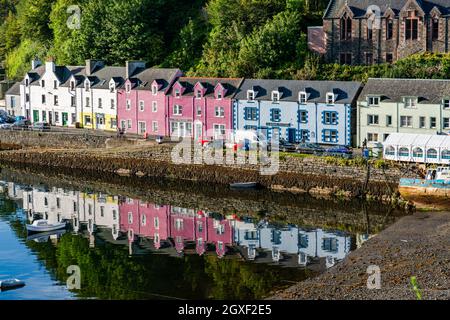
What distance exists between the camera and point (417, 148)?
48.6 m

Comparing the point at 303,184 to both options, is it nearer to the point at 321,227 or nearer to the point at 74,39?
the point at 321,227

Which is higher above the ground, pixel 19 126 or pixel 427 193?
pixel 19 126

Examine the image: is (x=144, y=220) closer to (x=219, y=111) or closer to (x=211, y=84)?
(x=219, y=111)

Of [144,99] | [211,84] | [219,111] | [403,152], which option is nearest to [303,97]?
[219,111]

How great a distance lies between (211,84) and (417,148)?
18.0 metres

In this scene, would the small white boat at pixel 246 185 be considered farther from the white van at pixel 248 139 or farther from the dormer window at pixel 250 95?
the dormer window at pixel 250 95

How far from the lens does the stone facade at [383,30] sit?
2462 inches

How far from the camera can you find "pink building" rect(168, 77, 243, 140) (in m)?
60.0

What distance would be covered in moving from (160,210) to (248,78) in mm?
17939

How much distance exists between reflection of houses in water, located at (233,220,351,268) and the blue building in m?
13.0

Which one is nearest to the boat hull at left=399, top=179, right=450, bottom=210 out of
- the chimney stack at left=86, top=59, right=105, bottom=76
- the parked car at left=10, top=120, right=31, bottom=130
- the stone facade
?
the stone facade

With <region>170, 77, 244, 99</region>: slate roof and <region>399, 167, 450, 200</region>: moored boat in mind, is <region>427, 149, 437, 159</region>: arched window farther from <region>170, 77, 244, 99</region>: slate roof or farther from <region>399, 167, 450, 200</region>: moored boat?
<region>170, 77, 244, 99</region>: slate roof

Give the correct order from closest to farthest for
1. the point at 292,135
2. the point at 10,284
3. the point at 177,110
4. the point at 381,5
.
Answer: the point at 10,284, the point at 292,135, the point at 177,110, the point at 381,5
